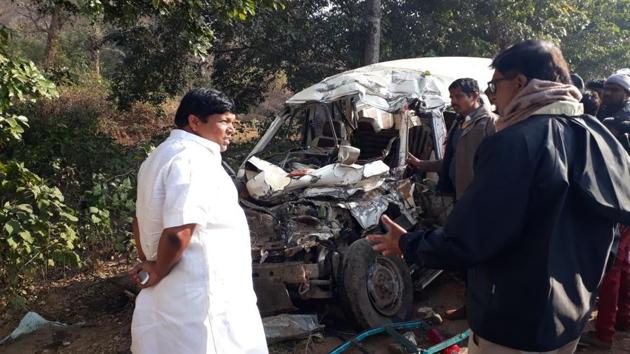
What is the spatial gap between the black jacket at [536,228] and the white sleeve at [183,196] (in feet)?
2.80

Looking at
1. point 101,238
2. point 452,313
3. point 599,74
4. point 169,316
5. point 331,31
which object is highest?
point 331,31

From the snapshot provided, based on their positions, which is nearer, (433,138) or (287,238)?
(287,238)

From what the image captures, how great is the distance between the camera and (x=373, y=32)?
35.5ft

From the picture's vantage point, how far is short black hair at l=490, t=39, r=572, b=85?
1.86 meters

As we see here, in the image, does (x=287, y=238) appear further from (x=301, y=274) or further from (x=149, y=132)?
(x=149, y=132)

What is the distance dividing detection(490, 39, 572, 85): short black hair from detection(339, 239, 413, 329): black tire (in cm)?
282

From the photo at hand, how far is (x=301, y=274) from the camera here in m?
4.29

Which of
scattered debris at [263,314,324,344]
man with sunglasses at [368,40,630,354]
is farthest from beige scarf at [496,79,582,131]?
scattered debris at [263,314,324,344]

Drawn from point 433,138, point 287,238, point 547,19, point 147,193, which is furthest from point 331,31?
point 147,193

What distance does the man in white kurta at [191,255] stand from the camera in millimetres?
2189

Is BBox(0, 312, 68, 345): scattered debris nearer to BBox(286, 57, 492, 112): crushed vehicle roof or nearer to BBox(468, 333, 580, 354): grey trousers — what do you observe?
BBox(286, 57, 492, 112): crushed vehicle roof

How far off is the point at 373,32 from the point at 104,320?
7.82 metres

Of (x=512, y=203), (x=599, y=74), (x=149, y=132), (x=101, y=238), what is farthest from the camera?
(x=149, y=132)

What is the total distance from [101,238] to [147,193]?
4.42m
